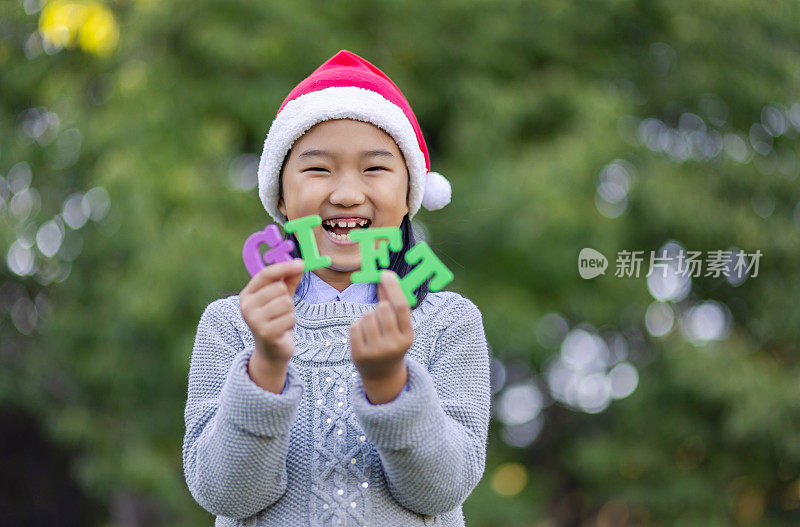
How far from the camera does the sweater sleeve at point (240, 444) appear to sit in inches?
54.8

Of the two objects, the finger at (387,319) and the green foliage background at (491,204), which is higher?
the green foliage background at (491,204)

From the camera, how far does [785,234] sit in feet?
19.8

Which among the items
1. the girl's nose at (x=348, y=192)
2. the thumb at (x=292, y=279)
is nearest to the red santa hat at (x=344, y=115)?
the girl's nose at (x=348, y=192)

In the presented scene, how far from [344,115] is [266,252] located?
38cm

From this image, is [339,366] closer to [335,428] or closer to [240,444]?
[335,428]

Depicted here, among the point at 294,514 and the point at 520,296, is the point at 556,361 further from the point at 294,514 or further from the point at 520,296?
the point at 294,514

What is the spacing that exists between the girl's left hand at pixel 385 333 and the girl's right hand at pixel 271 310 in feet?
0.31

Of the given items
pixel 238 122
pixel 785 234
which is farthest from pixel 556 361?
pixel 238 122

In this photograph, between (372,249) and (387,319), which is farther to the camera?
(372,249)

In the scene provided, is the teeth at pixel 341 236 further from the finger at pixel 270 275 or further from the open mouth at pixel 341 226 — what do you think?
the finger at pixel 270 275

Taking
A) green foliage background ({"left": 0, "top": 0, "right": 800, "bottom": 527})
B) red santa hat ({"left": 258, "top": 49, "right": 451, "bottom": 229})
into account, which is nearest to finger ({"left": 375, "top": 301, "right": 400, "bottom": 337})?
red santa hat ({"left": 258, "top": 49, "right": 451, "bottom": 229})

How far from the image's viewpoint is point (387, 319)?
4.36 ft

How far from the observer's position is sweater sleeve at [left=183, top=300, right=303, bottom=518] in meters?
1.39

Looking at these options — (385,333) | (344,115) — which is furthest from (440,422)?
(344,115)
